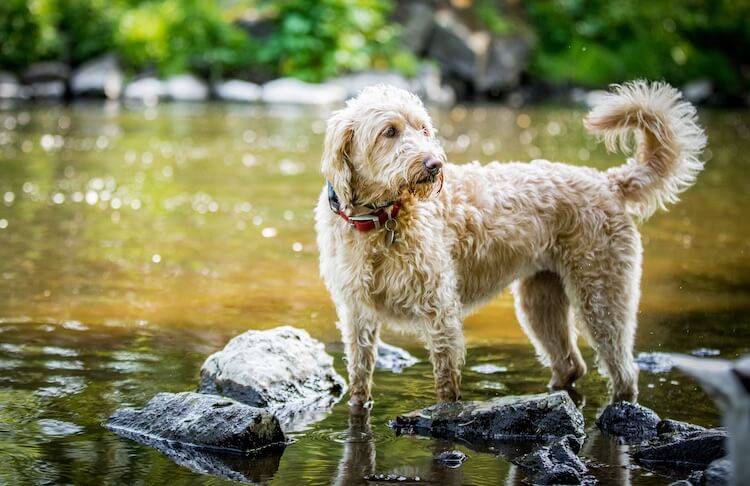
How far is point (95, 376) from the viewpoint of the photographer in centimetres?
620

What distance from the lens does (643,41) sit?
36.4 m

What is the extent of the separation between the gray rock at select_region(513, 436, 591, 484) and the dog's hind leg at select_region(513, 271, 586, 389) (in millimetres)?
1347

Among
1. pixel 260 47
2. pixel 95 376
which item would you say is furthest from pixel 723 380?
pixel 260 47

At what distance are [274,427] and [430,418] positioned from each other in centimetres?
85

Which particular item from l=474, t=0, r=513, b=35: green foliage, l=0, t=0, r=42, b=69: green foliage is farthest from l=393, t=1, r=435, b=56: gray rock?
l=0, t=0, r=42, b=69: green foliage

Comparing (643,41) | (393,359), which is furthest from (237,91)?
(393,359)

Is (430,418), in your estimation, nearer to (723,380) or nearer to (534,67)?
(723,380)

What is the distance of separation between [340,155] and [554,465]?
1932 millimetres

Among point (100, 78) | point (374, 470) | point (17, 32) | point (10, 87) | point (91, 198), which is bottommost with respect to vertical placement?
point (374, 470)

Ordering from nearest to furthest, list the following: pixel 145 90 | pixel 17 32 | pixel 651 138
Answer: pixel 651 138
pixel 17 32
pixel 145 90

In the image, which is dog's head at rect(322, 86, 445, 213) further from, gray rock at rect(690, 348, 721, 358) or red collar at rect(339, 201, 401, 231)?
gray rock at rect(690, 348, 721, 358)

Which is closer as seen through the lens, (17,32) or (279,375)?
(279,375)

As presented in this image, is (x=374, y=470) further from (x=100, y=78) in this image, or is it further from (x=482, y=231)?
(x=100, y=78)

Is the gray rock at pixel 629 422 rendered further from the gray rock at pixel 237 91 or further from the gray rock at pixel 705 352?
the gray rock at pixel 237 91
